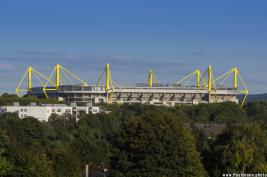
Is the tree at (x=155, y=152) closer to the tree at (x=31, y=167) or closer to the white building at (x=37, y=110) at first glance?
the tree at (x=31, y=167)

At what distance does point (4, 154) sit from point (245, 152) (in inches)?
509

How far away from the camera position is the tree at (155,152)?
150ft

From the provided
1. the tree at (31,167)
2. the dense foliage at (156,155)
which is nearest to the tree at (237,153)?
the dense foliage at (156,155)

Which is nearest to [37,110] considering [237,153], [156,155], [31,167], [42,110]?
[42,110]

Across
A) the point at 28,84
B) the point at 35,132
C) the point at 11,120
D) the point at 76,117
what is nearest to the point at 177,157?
the point at 35,132

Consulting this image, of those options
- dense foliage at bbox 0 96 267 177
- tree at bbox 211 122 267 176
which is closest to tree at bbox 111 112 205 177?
dense foliage at bbox 0 96 267 177

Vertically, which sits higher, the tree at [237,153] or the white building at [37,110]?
the white building at [37,110]

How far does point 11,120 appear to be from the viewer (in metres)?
90.6

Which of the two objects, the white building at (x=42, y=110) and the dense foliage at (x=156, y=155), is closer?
the dense foliage at (x=156, y=155)

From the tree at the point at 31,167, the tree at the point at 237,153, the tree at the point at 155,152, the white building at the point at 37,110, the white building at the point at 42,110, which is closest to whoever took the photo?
the tree at the point at 31,167

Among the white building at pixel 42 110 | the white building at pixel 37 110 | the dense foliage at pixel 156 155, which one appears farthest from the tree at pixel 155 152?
the white building at pixel 37 110

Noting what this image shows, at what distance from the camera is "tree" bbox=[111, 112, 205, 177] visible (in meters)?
45.8

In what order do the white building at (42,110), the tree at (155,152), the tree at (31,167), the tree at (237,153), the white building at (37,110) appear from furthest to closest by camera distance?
the white building at (37,110)
the white building at (42,110)
the tree at (237,153)
the tree at (155,152)
the tree at (31,167)

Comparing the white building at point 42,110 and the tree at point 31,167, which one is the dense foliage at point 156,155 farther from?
the white building at point 42,110
